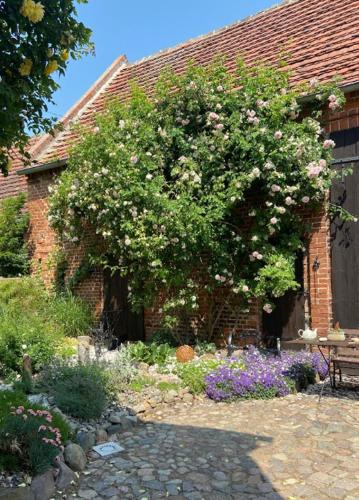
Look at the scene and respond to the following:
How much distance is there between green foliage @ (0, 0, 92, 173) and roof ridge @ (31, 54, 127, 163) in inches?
406

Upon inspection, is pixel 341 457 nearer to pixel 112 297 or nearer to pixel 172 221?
pixel 172 221

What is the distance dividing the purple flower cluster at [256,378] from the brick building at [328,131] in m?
1.19

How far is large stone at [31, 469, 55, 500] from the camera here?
11.7 feet

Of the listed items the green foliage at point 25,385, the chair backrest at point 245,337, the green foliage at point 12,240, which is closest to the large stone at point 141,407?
the green foliage at point 25,385

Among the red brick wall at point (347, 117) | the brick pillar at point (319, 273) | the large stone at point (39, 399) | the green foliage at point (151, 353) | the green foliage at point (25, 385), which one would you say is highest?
the red brick wall at point (347, 117)

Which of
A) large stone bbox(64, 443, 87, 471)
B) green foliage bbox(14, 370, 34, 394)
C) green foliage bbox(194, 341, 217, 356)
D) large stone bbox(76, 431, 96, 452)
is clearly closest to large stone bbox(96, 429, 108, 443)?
large stone bbox(76, 431, 96, 452)

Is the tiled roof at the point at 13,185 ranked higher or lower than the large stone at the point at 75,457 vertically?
higher

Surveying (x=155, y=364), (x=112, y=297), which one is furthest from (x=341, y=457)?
(x=112, y=297)

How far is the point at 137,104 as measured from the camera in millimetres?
8805

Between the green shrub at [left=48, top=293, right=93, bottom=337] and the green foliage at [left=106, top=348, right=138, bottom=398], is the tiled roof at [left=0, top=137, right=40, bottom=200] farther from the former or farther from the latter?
the green foliage at [left=106, top=348, right=138, bottom=398]

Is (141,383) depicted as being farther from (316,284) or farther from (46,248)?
(46,248)

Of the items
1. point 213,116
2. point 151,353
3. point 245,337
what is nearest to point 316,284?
point 245,337

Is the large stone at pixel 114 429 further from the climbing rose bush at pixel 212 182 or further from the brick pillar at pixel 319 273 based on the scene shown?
the brick pillar at pixel 319 273

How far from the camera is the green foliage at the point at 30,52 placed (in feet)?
9.03
